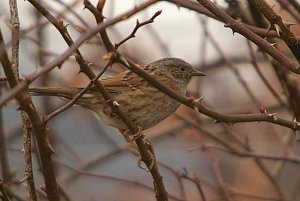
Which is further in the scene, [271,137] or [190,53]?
[190,53]

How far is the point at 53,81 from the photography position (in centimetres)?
639

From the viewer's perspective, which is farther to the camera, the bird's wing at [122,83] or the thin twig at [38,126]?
the bird's wing at [122,83]

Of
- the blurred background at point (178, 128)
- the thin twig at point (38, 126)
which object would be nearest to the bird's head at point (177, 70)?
the blurred background at point (178, 128)

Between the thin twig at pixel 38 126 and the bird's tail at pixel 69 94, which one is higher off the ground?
the bird's tail at pixel 69 94

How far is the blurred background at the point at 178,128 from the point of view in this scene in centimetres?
537

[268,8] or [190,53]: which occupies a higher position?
[190,53]

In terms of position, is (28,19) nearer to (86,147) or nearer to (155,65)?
(155,65)

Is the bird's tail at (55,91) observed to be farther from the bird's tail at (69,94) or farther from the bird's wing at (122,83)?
the bird's wing at (122,83)

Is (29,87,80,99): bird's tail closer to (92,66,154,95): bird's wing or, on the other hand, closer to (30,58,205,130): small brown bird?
(30,58,205,130): small brown bird

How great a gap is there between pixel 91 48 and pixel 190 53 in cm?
262

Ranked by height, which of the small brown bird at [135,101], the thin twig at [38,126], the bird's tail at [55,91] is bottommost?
the thin twig at [38,126]

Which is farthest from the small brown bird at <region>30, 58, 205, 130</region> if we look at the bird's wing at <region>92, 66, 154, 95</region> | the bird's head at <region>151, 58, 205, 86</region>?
the bird's head at <region>151, 58, 205, 86</region>

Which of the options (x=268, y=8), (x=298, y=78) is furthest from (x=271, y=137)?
(x=268, y=8)

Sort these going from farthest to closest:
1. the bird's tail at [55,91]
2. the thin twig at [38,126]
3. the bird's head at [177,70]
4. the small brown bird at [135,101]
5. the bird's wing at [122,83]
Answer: the bird's head at [177,70] < the bird's wing at [122,83] < the small brown bird at [135,101] < the bird's tail at [55,91] < the thin twig at [38,126]
